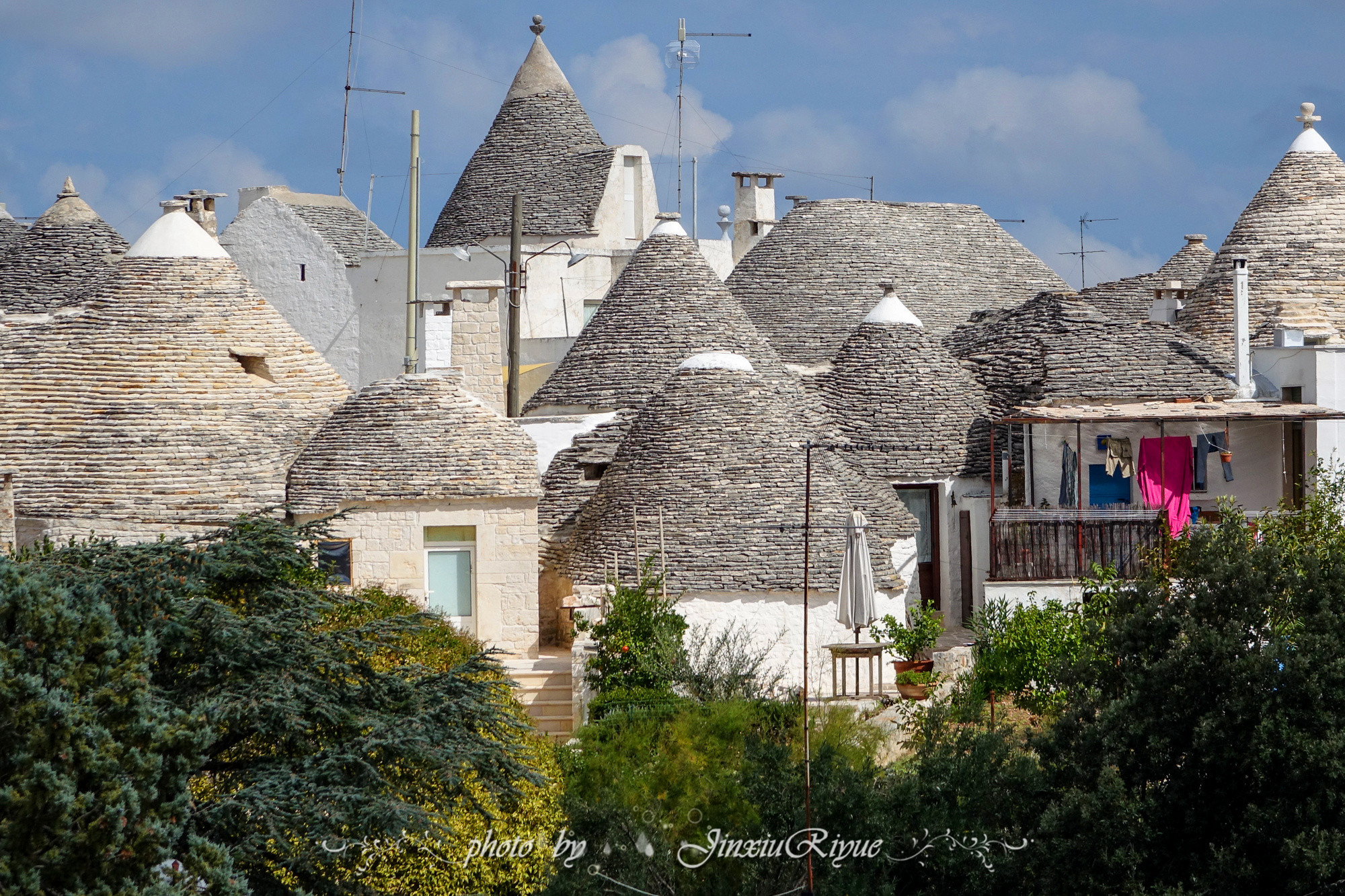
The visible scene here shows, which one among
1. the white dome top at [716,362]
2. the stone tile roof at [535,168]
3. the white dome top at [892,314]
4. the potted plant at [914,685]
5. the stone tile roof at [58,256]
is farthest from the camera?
the stone tile roof at [535,168]

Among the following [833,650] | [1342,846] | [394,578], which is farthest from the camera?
[394,578]

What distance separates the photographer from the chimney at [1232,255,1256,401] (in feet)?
98.2

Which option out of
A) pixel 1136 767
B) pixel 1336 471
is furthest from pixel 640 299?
pixel 1136 767

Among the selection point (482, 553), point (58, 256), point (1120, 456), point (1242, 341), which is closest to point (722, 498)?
point (482, 553)

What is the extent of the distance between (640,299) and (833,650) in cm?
1031

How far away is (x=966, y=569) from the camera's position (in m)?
29.6

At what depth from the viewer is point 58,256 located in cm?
3634

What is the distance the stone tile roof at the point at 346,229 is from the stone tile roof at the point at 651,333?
9.36m

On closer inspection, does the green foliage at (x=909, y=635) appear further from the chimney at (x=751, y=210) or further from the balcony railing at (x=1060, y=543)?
the chimney at (x=751, y=210)

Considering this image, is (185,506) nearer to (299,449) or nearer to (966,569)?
(299,449)

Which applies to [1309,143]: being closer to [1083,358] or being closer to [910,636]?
[1083,358]

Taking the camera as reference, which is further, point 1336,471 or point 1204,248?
point 1204,248

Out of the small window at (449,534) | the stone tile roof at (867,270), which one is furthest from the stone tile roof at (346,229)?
the small window at (449,534)

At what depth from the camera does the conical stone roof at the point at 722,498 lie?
84.8 ft
